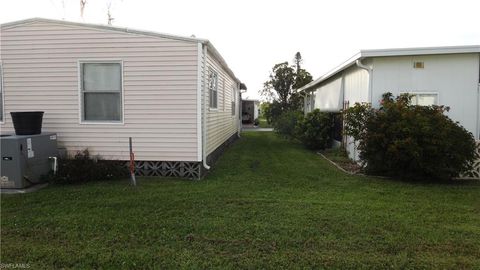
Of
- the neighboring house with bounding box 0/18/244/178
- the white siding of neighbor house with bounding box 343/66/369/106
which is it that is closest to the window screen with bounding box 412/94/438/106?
the white siding of neighbor house with bounding box 343/66/369/106

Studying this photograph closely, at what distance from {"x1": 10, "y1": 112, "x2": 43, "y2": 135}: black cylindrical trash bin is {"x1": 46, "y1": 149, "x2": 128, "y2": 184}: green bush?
2.49 feet

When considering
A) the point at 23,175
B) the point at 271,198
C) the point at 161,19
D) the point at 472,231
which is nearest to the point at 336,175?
the point at 271,198

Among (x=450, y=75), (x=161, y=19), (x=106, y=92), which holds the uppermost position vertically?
(x=161, y=19)

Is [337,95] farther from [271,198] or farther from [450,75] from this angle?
[271,198]

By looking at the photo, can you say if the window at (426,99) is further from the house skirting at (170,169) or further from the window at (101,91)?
the window at (101,91)

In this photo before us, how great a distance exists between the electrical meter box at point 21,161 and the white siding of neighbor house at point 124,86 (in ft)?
3.03

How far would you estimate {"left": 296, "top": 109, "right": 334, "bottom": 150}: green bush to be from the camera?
45.4 ft

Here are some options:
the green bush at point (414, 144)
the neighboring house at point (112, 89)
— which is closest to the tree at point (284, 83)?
the green bush at point (414, 144)

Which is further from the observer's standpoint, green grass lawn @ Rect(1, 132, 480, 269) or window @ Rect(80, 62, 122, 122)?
window @ Rect(80, 62, 122, 122)

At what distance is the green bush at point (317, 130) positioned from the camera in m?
13.8

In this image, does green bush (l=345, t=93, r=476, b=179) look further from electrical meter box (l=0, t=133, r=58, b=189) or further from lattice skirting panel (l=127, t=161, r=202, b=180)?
electrical meter box (l=0, t=133, r=58, b=189)

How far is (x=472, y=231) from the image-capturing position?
4629 millimetres

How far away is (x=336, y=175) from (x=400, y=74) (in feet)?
10.3

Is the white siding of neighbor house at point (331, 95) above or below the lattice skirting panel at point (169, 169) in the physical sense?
above
